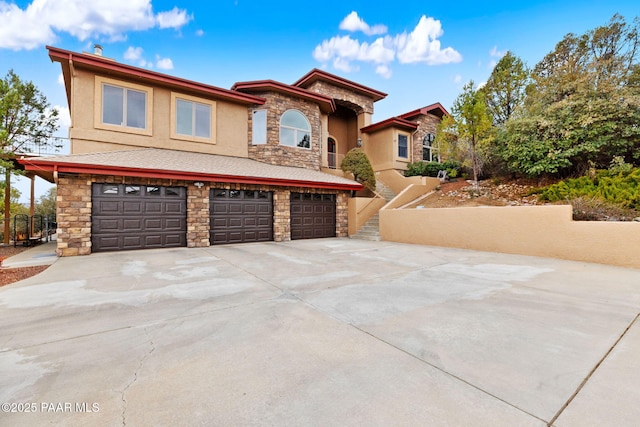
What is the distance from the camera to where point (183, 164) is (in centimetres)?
988

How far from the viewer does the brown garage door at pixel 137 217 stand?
8680mm

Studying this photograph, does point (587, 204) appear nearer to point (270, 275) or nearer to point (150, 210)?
point (270, 275)

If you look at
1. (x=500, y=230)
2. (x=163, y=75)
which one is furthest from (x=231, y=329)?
(x=163, y=75)

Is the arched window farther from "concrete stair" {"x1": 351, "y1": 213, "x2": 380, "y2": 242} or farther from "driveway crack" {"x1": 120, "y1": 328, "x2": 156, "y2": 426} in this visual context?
"driveway crack" {"x1": 120, "y1": 328, "x2": 156, "y2": 426}

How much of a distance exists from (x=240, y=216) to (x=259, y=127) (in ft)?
16.6

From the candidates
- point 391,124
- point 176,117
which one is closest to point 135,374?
point 176,117

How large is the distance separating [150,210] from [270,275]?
6236mm

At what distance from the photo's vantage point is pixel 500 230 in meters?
8.71

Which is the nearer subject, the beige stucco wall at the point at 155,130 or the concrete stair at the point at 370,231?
the beige stucco wall at the point at 155,130

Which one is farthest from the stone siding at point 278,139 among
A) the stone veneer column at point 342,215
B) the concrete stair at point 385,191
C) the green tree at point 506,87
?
the green tree at point 506,87

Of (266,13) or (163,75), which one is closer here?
(163,75)

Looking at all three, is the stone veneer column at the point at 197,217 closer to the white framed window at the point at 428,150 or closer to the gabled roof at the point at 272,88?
the gabled roof at the point at 272,88

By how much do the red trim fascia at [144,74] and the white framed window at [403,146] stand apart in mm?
9798

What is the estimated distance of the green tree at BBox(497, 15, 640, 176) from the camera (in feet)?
32.3
